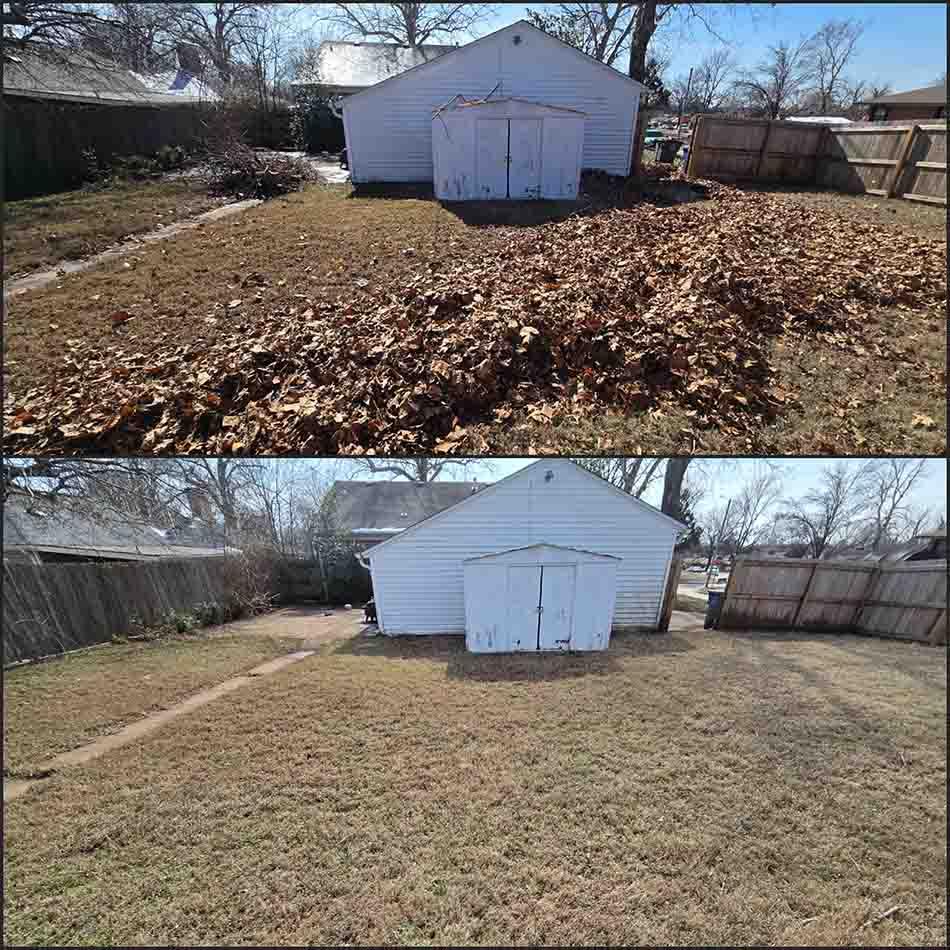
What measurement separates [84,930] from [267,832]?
37.0 inches

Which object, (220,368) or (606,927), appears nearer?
(606,927)

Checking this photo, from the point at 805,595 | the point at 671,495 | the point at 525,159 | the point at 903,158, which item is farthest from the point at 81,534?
the point at 903,158

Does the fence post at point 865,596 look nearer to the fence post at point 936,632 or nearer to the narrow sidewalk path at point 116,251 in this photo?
the fence post at point 936,632

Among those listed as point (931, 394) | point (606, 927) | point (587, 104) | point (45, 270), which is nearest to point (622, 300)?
point (931, 394)

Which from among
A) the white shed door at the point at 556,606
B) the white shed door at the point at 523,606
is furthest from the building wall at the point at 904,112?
the white shed door at the point at 523,606

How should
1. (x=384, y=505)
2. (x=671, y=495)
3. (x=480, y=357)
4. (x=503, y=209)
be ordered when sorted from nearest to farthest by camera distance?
1. (x=480, y=357)
2. (x=503, y=209)
3. (x=671, y=495)
4. (x=384, y=505)

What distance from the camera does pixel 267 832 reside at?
10.5 feet

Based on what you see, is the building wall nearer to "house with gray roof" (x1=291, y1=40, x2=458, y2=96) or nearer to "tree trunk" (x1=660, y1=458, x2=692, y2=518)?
"house with gray roof" (x1=291, y1=40, x2=458, y2=96)

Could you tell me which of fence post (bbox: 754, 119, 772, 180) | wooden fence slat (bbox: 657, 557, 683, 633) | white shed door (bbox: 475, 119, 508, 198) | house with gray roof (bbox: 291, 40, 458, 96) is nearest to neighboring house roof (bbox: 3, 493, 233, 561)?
wooden fence slat (bbox: 657, 557, 683, 633)

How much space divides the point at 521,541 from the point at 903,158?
11.3 metres

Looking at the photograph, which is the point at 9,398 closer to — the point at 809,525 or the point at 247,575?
the point at 247,575

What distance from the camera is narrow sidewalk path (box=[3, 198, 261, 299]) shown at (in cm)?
645

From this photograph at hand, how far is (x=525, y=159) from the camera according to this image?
1012cm

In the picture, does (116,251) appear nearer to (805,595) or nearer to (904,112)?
(805,595)
